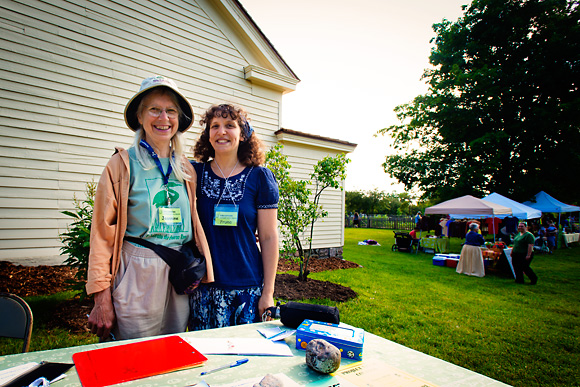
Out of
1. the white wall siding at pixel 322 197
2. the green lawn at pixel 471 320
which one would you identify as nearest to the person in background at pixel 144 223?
the green lawn at pixel 471 320

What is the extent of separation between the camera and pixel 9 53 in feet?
16.7

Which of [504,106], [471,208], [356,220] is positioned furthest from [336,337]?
[356,220]

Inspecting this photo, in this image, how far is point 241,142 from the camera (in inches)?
87.4

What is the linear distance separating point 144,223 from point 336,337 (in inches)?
48.6

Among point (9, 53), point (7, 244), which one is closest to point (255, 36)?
point (9, 53)

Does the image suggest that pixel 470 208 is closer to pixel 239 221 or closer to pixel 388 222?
pixel 239 221

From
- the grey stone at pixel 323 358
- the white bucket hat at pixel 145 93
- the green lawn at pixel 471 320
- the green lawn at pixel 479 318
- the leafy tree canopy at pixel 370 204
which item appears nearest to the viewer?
the grey stone at pixel 323 358

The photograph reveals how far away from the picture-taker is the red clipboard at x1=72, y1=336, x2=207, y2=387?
1033 millimetres

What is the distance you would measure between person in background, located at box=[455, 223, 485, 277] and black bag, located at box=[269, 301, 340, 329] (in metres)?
9.92

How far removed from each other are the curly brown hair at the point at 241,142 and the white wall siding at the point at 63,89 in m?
2.86

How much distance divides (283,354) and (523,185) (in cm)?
2299

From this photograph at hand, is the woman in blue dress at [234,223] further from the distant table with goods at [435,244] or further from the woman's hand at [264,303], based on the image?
the distant table with goods at [435,244]

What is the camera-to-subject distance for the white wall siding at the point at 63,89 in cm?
507

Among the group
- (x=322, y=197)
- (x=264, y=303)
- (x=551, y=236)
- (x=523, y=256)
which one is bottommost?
(x=523, y=256)
